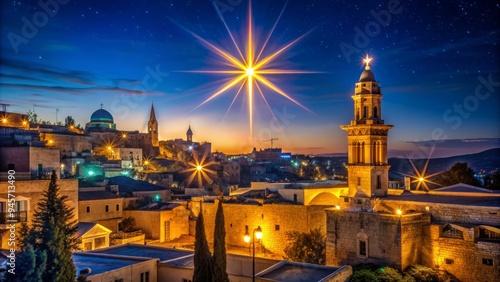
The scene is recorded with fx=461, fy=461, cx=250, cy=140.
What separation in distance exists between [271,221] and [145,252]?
12.2 metres

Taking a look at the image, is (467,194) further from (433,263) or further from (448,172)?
(448,172)

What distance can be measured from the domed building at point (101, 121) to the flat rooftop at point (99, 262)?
6420 centimetres

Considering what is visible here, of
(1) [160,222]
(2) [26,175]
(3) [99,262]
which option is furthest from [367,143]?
(2) [26,175]

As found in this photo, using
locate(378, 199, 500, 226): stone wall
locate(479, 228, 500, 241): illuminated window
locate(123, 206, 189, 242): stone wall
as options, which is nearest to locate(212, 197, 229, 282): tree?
locate(378, 199, 500, 226): stone wall

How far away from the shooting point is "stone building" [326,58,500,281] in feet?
68.8

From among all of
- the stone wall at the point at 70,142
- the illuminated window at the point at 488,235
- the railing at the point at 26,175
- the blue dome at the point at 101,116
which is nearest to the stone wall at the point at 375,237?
the illuminated window at the point at 488,235

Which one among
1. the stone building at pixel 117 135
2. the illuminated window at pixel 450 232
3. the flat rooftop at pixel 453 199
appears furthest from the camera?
the stone building at pixel 117 135

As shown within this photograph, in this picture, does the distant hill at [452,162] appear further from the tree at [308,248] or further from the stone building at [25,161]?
the stone building at [25,161]

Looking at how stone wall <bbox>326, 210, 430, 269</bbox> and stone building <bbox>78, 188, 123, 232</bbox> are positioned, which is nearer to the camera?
stone wall <bbox>326, 210, 430, 269</bbox>

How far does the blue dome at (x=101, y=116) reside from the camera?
81.5 m

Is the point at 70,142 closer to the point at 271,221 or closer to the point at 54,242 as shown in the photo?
the point at 271,221

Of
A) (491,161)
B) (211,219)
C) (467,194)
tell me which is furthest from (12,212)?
(491,161)

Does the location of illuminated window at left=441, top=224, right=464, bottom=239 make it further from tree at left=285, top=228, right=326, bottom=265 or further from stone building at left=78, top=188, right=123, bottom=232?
stone building at left=78, top=188, right=123, bottom=232

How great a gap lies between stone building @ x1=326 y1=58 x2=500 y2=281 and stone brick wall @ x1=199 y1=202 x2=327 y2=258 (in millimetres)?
3590
